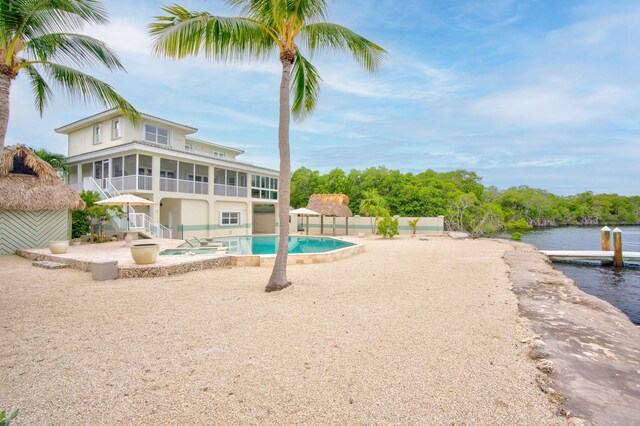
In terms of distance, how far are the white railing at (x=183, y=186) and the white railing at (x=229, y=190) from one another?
0.92 metres

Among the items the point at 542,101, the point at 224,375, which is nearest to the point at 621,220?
the point at 542,101

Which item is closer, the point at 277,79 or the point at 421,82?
the point at 277,79

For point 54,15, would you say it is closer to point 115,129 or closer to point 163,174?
point 115,129

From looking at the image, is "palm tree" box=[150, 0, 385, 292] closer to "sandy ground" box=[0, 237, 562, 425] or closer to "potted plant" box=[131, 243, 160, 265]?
"sandy ground" box=[0, 237, 562, 425]

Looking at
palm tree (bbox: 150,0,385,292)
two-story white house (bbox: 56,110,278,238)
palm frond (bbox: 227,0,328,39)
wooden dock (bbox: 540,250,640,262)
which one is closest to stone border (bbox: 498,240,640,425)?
palm tree (bbox: 150,0,385,292)

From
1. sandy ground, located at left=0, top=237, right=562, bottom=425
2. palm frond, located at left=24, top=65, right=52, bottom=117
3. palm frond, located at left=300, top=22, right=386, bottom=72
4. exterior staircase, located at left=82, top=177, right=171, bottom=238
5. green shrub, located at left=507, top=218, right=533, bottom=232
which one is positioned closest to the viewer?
sandy ground, located at left=0, top=237, right=562, bottom=425

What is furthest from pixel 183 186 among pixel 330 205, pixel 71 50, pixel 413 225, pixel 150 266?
pixel 413 225

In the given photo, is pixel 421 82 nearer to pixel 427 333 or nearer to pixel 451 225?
pixel 451 225

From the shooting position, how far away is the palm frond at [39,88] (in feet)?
26.4

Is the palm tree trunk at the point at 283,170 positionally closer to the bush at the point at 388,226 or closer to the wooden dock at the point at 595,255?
the bush at the point at 388,226

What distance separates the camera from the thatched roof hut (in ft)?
89.5

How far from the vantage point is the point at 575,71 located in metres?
15.0

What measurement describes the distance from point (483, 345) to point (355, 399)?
225 centimetres

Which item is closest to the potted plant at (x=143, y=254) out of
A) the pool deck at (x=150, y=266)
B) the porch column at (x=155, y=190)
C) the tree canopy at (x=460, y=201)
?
the pool deck at (x=150, y=266)
